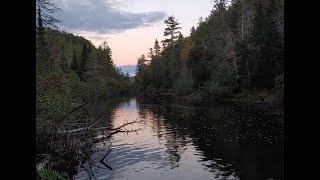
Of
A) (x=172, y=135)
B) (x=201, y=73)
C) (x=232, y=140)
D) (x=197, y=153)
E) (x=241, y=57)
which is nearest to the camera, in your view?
(x=197, y=153)

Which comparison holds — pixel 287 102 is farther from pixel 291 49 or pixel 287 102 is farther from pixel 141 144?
pixel 141 144

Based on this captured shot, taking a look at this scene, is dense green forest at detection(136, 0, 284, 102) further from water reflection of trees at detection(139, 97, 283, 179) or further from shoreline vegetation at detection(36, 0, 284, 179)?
water reflection of trees at detection(139, 97, 283, 179)

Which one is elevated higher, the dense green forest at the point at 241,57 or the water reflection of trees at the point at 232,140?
the dense green forest at the point at 241,57

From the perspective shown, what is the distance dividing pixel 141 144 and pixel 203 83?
5221cm

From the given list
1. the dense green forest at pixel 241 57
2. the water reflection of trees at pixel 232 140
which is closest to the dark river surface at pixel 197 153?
the water reflection of trees at pixel 232 140

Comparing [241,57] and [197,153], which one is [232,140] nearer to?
[197,153]

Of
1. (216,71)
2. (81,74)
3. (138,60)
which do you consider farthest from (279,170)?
(138,60)

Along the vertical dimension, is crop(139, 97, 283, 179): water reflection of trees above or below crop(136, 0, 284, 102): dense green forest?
below

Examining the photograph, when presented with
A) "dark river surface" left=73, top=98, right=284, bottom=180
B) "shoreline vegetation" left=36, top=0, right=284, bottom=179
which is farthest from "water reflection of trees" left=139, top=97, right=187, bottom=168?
"shoreline vegetation" left=36, top=0, right=284, bottom=179

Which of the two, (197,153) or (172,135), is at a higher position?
(172,135)

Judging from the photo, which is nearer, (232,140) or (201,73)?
(232,140)

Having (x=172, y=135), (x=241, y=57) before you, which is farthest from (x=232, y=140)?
(x=241, y=57)

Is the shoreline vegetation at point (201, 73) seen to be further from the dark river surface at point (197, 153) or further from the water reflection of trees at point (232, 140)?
the water reflection of trees at point (232, 140)
